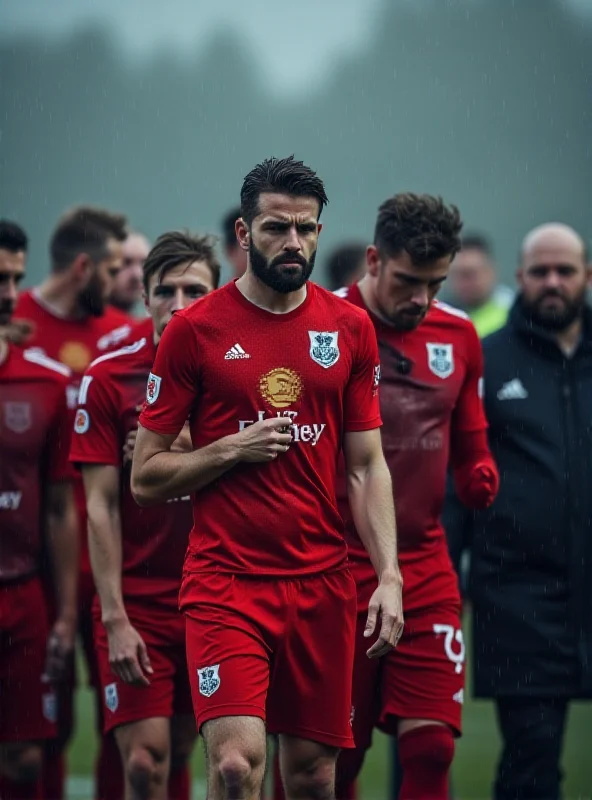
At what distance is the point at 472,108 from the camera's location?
28938mm

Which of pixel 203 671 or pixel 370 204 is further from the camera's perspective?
pixel 370 204

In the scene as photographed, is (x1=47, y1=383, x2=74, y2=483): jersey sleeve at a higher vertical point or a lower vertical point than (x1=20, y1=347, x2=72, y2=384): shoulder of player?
lower

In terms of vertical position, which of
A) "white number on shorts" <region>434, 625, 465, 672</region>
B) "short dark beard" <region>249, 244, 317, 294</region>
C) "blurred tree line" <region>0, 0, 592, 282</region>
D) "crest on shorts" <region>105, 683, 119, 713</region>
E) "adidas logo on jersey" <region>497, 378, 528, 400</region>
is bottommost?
"crest on shorts" <region>105, 683, 119, 713</region>

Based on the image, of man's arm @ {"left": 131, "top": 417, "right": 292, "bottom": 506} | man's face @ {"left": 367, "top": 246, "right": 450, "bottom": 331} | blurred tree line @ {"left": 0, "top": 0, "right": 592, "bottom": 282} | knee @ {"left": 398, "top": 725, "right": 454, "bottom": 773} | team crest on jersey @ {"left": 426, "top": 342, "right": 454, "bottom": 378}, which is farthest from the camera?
blurred tree line @ {"left": 0, "top": 0, "right": 592, "bottom": 282}

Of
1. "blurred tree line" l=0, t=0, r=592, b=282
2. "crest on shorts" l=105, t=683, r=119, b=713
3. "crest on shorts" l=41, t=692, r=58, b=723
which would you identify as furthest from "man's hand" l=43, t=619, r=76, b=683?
"blurred tree line" l=0, t=0, r=592, b=282

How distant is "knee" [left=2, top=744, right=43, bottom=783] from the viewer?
6965 millimetres

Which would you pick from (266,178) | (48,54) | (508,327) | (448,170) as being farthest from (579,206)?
(266,178)

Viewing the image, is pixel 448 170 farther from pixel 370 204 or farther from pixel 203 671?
pixel 203 671

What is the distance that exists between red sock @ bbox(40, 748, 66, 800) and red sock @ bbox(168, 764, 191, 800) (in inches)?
33.0

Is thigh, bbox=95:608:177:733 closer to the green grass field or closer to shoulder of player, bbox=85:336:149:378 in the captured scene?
shoulder of player, bbox=85:336:149:378

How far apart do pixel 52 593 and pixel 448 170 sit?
68.5ft

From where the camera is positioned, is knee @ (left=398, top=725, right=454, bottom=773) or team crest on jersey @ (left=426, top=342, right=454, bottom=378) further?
team crest on jersey @ (left=426, top=342, right=454, bottom=378)

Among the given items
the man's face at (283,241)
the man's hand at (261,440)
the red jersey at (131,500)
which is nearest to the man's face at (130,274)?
the red jersey at (131,500)

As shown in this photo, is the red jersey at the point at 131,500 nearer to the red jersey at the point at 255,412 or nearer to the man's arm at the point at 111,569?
the man's arm at the point at 111,569
